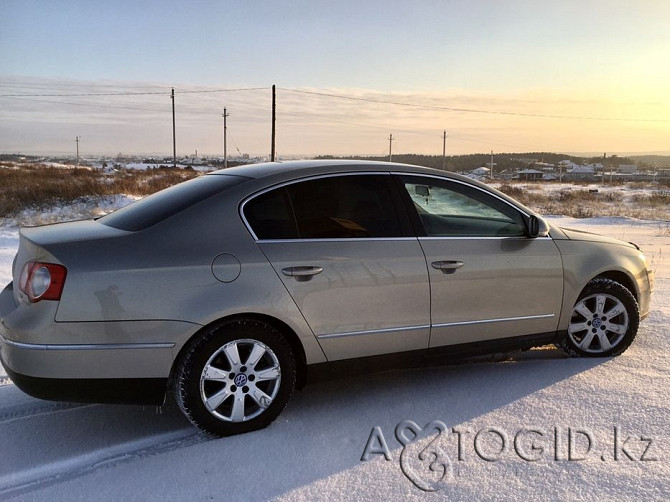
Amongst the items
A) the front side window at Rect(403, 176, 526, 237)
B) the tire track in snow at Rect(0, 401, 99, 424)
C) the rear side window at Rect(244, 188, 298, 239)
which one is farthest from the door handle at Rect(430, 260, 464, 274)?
the tire track in snow at Rect(0, 401, 99, 424)

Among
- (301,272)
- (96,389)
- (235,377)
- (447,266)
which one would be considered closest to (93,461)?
(96,389)

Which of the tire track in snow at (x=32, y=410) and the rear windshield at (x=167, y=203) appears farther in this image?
the tire track in snow at (x=32, y=410)

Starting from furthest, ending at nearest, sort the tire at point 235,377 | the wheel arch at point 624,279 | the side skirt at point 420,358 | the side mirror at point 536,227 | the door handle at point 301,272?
1. the wheel arch at point 624,279
2. the side mirror at point 536,227
3. the side skirt at point 420,358
4. the door handle at point 301,272
5. the tire at point 235,377

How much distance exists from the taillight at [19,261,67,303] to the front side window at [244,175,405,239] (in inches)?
42.4

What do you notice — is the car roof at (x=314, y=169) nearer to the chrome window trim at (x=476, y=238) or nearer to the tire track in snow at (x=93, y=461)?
the chrome window trim at (x=476, y=238)

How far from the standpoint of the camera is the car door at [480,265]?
13.4 ft

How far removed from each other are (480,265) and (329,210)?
113 centimetres

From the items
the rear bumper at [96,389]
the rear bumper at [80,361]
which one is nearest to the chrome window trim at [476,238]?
the rear bumper at [80,361]

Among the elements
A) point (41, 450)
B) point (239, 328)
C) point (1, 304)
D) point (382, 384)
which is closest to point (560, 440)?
point (382, 384)

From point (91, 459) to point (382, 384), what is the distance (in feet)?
6.45

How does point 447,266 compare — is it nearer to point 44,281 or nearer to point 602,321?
point 602,321

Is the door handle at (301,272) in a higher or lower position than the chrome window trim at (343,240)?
lower

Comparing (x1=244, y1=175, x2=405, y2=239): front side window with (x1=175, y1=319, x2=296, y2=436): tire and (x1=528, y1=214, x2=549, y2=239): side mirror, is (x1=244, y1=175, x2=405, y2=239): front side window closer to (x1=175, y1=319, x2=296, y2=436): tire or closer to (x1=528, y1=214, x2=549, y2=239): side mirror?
(x1=175, y1=319, x2=296, y2=436): tire

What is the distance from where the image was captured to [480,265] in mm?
4184
